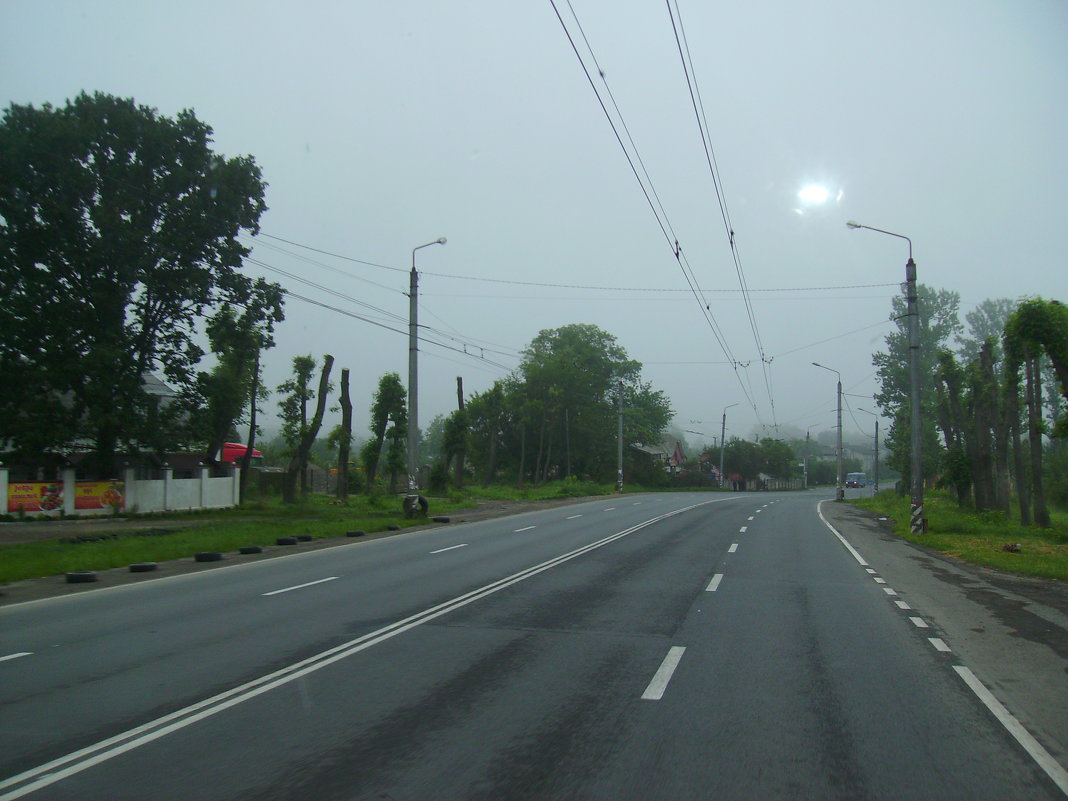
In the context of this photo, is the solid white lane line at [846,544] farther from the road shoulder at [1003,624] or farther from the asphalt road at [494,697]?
the asphalt road at [494,697]

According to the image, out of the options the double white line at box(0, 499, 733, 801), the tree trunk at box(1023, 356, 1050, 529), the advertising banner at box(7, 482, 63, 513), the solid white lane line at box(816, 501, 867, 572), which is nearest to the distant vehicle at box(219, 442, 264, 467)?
the advertising banner at box(7, 482, 63, 513)

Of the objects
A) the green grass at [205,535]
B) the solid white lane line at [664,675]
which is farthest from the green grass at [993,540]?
the green grass at [205,535]

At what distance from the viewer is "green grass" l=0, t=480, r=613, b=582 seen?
16.8 m

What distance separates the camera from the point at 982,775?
18.2 ft

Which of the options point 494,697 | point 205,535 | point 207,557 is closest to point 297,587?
point 207,557

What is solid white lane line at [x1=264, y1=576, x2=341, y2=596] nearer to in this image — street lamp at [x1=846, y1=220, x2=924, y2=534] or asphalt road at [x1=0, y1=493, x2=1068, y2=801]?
asphalt road at [x1=0, y1=493, x2=1068, y2=801]

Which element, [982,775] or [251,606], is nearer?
[982,775]

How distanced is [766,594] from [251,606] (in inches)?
306

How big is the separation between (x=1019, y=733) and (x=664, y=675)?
2.91 meters

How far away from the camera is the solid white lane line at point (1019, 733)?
5.57 m

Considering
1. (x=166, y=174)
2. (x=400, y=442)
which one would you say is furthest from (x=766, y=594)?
(x=400, y=442)

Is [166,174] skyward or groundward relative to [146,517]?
skyward

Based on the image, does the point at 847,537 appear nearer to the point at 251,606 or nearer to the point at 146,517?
the point at 251,606

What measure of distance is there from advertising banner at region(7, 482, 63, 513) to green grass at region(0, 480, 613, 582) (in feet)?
9.57
